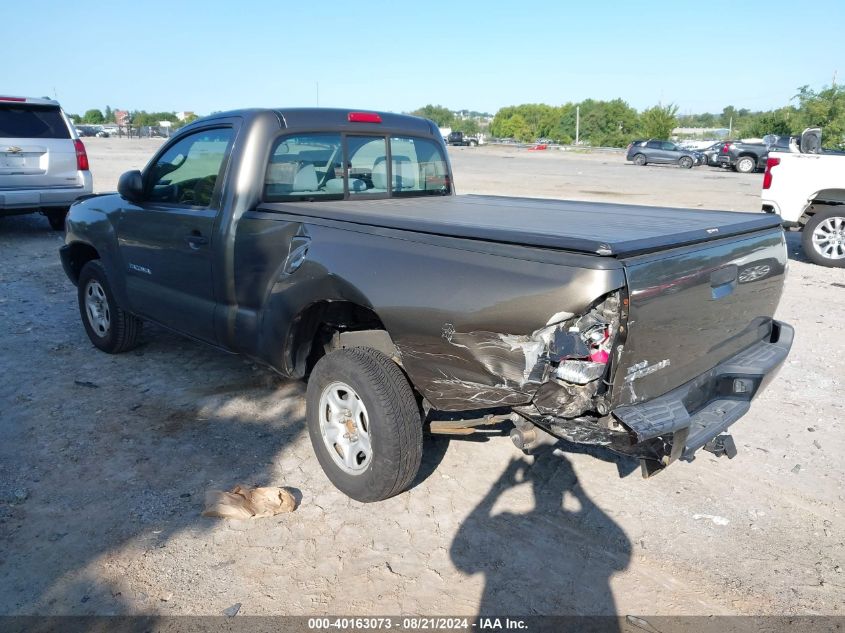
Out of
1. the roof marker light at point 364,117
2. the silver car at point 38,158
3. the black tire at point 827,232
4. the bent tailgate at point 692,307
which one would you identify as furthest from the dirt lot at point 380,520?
the silver car at point 38,158

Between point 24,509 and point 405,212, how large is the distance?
97.2 inches

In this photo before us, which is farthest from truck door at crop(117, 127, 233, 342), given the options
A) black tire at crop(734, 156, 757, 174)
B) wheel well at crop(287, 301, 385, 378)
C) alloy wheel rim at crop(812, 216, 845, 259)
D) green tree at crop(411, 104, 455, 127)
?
green tree at crop(411, 104, 455, 127)

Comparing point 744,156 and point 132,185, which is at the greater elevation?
point 744,156

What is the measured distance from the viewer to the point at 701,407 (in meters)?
3.12

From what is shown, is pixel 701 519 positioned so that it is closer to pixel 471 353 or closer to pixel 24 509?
pixel 471 353

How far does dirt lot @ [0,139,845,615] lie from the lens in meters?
2.75

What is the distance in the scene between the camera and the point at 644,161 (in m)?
36.7

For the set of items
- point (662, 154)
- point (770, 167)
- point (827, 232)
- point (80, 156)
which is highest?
point (662, 154)

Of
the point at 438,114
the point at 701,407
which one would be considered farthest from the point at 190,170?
the point at 438,114

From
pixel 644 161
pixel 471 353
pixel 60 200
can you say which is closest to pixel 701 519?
pixel 471 353

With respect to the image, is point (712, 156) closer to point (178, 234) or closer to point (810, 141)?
point (810, 141)

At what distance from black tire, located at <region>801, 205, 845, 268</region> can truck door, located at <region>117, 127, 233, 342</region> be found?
8.45 m

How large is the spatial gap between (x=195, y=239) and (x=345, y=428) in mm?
1634

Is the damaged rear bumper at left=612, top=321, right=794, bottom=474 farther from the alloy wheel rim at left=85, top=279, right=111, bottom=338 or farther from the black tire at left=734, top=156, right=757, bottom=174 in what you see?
the black tire at left=734, top=156, right=757, bottom=174
